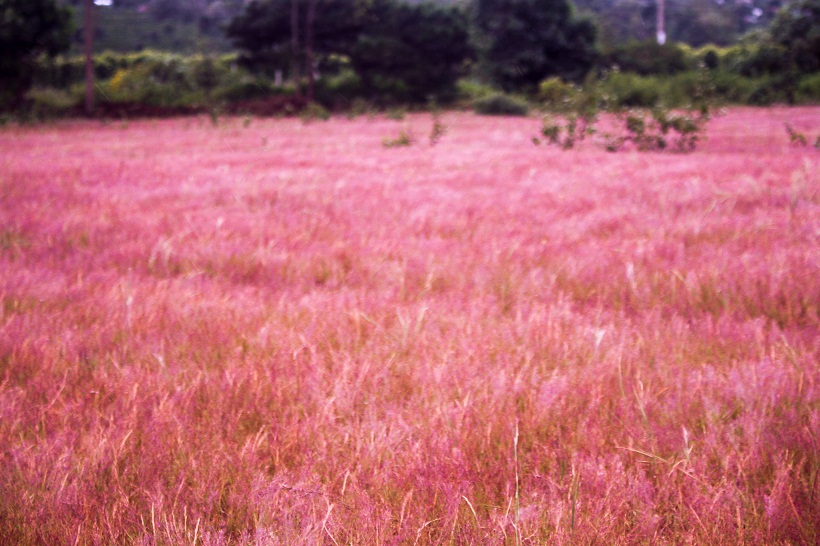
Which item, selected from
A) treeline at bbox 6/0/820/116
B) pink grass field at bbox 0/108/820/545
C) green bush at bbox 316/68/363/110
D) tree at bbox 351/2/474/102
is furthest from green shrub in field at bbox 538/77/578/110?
tree at bbox 351/2/474/102

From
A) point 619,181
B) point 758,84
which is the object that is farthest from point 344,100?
point 619,181

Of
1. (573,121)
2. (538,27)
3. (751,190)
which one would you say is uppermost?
(538,27)

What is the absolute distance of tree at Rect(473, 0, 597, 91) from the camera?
31406mm

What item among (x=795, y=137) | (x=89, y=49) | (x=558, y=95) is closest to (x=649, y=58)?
(x=558, y=95)

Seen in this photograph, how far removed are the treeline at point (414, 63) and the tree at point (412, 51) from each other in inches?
2.3

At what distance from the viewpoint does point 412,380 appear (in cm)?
171

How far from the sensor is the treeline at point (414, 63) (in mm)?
27666

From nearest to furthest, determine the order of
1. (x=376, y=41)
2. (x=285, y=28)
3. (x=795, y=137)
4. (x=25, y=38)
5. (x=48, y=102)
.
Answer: (x=795, y=137) → (x=25, y=38) → (x=48, y=102) → (x=285, y=28) → (x=376, y=41)

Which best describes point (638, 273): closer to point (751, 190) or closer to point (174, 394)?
point (174, 394)

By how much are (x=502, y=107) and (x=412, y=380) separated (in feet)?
83.0

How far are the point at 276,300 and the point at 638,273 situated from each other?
1.72 m

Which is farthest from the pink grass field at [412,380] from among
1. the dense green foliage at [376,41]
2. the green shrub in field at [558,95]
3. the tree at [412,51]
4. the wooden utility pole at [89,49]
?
the tree at [412,51]

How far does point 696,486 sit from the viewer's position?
121cm

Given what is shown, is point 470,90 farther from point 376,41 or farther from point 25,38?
point 25,38
